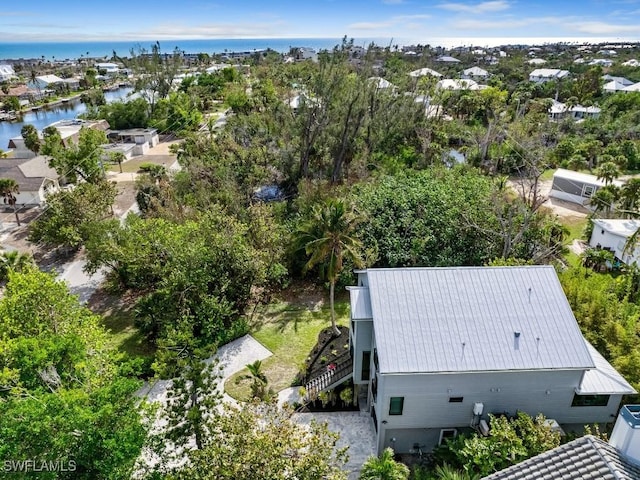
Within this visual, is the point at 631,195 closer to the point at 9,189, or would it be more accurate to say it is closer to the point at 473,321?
the point at 473,321

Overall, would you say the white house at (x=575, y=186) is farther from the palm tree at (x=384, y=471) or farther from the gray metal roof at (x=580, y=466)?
the palm tree at (x=384, y=471)

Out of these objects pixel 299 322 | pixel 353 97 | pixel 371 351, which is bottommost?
pixel 299 322

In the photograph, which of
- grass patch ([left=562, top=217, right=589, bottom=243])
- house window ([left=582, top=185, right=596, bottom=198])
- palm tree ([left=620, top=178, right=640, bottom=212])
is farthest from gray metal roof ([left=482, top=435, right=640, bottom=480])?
house window ([left=582, top=185, right=596, bottom=198])

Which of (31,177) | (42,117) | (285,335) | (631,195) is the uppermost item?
(631,195)

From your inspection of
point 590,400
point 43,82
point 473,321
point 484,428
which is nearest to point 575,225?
point 590,400

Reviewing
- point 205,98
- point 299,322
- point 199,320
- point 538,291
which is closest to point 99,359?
point 199,320

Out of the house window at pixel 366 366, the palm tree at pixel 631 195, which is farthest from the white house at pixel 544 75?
the house window at pixel 366 366

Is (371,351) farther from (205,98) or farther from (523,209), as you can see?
(205,98)
